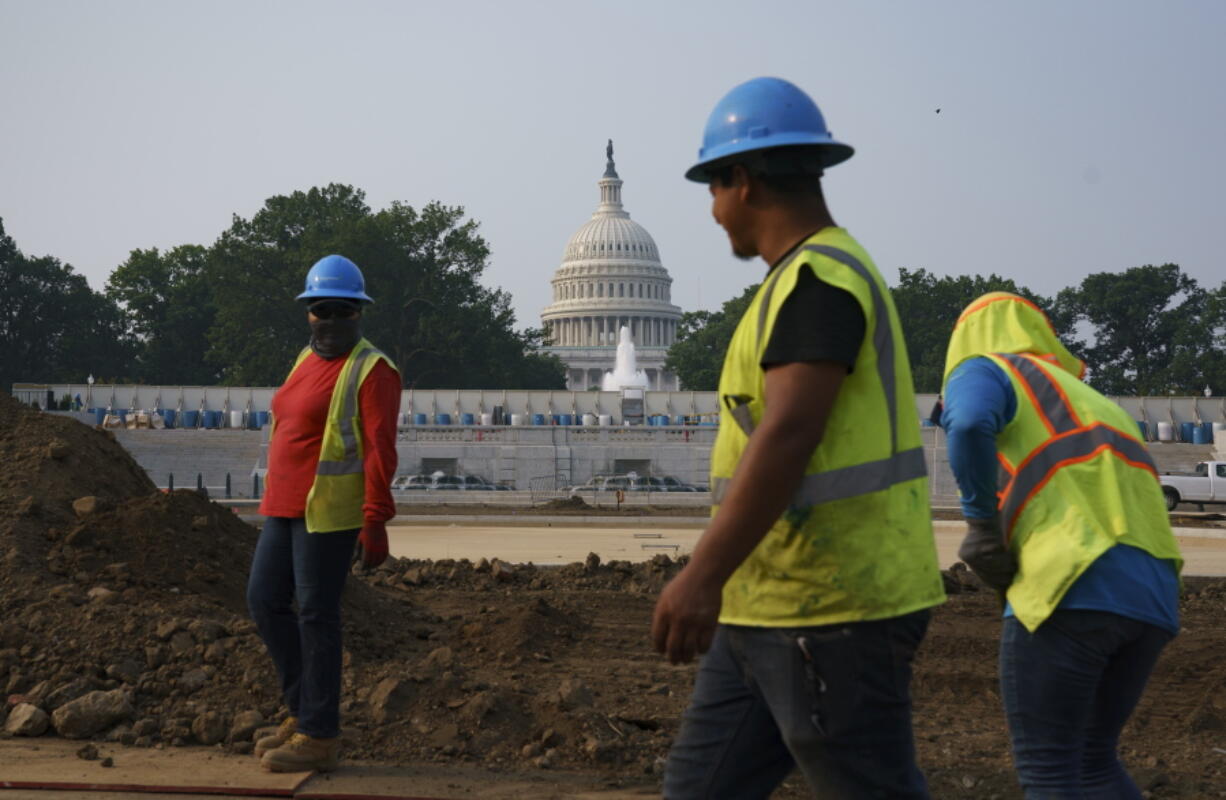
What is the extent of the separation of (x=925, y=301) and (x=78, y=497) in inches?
2718

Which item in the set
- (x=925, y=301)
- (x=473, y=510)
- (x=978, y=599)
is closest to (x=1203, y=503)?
(x=473, y=510)

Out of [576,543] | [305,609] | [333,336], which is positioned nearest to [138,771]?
[305,609]

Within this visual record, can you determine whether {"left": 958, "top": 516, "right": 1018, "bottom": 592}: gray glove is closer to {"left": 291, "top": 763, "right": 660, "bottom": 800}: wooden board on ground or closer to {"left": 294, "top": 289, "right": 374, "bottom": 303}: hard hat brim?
{"left": 291, "top": 763, "right": 660, "bottom": 800}: wooden board on ground

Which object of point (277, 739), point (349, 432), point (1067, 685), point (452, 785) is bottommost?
point (452, 785)

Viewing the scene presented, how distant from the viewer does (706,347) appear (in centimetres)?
8494

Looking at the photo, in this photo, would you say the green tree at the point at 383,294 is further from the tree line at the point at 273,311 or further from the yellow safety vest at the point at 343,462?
the yellow safety vest at the point at 343,462

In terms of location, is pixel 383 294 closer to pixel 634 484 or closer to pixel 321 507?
pixel 634 484

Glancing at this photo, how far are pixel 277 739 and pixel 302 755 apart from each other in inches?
9.1

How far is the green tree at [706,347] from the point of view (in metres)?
81.7

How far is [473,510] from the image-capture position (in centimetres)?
2773

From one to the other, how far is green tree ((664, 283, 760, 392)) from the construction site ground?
71.7 m

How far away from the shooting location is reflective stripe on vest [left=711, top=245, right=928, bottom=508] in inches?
94.0

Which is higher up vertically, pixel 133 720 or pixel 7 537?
pixel 7 537

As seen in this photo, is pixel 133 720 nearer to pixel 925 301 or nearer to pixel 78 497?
pixel 78 497
